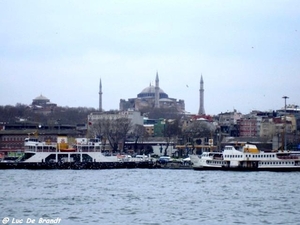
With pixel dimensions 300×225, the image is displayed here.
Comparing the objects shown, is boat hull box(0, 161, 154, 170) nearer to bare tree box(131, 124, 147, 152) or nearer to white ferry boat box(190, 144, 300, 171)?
white ferry boat box(190, 144, 300, 171)

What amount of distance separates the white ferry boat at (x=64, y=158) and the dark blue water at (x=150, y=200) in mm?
13331

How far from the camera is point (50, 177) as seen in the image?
56906 mm

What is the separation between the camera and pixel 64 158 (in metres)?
73.4

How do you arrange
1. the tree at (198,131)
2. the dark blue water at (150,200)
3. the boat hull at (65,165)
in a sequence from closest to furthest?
1. the dark blue water at (150,200)
2. the boat hull at (65,165)
3. the tree at (198,131)

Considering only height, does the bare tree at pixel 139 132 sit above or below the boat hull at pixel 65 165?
above

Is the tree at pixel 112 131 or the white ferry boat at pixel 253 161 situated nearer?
the white ferry boat at pixel 253 161

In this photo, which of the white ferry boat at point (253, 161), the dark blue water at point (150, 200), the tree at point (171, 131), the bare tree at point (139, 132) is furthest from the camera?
the bare tree at point (139, 132)

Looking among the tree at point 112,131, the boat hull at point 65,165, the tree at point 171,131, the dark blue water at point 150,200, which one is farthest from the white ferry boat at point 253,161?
the tree at point 171,131

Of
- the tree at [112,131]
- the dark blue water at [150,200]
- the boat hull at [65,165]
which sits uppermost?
the tree at [112,131]

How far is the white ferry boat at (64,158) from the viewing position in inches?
2763

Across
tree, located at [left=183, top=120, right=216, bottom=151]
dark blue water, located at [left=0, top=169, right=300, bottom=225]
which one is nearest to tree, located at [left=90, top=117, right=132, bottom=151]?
tree, located at [left=183, top=120, right=216, bottom=151]

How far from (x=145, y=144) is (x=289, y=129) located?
1032 inches

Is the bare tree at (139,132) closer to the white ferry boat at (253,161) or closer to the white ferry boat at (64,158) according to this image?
the white ferry boat at (64,158)

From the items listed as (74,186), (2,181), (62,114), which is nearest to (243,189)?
(74,186)
